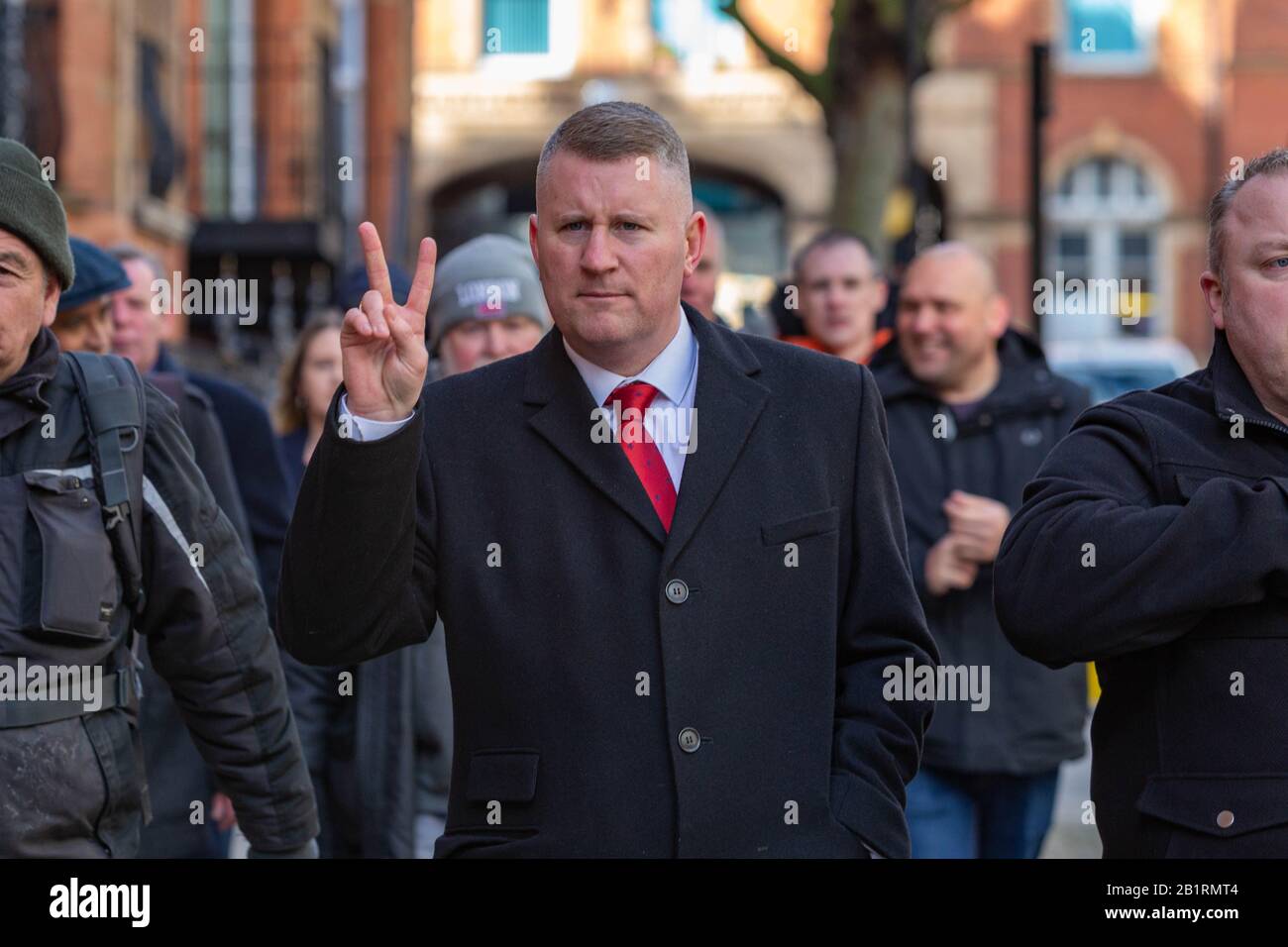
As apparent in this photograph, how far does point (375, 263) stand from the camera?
345 cm

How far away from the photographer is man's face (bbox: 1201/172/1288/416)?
335 cm

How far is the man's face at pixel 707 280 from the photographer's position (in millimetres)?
6754

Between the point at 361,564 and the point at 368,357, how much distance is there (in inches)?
12.9

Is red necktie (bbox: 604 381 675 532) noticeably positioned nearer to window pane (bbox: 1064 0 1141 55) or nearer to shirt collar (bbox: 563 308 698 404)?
shirt collar (bbox: 563 308 698 404)

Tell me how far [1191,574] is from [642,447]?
0.94 meters

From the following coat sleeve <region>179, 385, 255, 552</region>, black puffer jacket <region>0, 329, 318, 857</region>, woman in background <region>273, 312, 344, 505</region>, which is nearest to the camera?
black puffer jacket <region>0, 329, 318, 857</region>

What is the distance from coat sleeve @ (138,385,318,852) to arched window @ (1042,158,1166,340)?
33.2 metres

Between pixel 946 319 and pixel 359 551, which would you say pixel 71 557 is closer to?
pixel 359 551

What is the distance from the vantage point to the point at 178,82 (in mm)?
16969

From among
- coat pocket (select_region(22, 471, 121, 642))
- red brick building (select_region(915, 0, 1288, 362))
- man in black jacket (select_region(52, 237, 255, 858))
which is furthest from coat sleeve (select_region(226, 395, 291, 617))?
red brick building (select_region(915, 0, 1288, 362))

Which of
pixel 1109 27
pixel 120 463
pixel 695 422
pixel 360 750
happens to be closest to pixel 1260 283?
pixel 695 422

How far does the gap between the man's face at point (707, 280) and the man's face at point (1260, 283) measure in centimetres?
324

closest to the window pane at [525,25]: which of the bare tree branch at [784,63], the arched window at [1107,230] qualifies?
the arched window at [1107,230]
